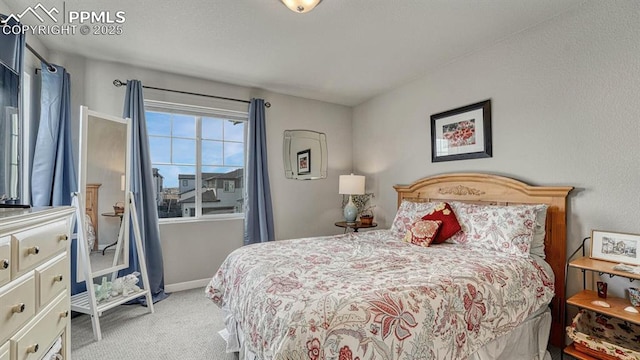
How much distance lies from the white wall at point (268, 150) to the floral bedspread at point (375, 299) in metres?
1.45

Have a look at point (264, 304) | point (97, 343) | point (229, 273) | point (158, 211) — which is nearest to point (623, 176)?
point (264, 304)

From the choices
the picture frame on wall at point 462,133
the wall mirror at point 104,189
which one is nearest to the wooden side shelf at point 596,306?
the picture frame on wall at point 462,133

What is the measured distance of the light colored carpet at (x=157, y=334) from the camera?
6.73 ft

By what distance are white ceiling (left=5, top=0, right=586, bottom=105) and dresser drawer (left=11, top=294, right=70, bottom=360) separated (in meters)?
1.99

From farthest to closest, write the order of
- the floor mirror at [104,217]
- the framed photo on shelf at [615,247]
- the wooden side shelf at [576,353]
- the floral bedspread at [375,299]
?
the floor mirror at [104,217] < the framed photo on shelf at [615,247] < the wooden side shelf at [576,353] < the floral bedspread at [375,299]

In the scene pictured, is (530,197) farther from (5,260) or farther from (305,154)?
(5,260)

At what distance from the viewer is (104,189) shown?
2.65m

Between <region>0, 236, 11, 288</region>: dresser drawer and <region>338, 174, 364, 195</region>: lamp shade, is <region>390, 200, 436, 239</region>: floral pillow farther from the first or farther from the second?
<region>0, 236, 11, 288</region>: dresser drawer

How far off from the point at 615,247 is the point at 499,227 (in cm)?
64

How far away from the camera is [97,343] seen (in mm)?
2188

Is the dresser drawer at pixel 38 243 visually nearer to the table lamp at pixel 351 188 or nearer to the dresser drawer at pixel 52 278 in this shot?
the dresser drawer at pixel 52 278

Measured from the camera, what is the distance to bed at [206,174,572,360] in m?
1.22

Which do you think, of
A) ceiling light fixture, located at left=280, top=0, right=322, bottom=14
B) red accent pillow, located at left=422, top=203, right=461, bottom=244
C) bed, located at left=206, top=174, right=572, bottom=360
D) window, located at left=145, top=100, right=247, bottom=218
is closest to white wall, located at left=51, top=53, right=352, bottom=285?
window, located at left=145, top=100, right=247, bottom=218

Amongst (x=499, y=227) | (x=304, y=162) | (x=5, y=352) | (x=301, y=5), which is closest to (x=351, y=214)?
(x=304, y=162)
